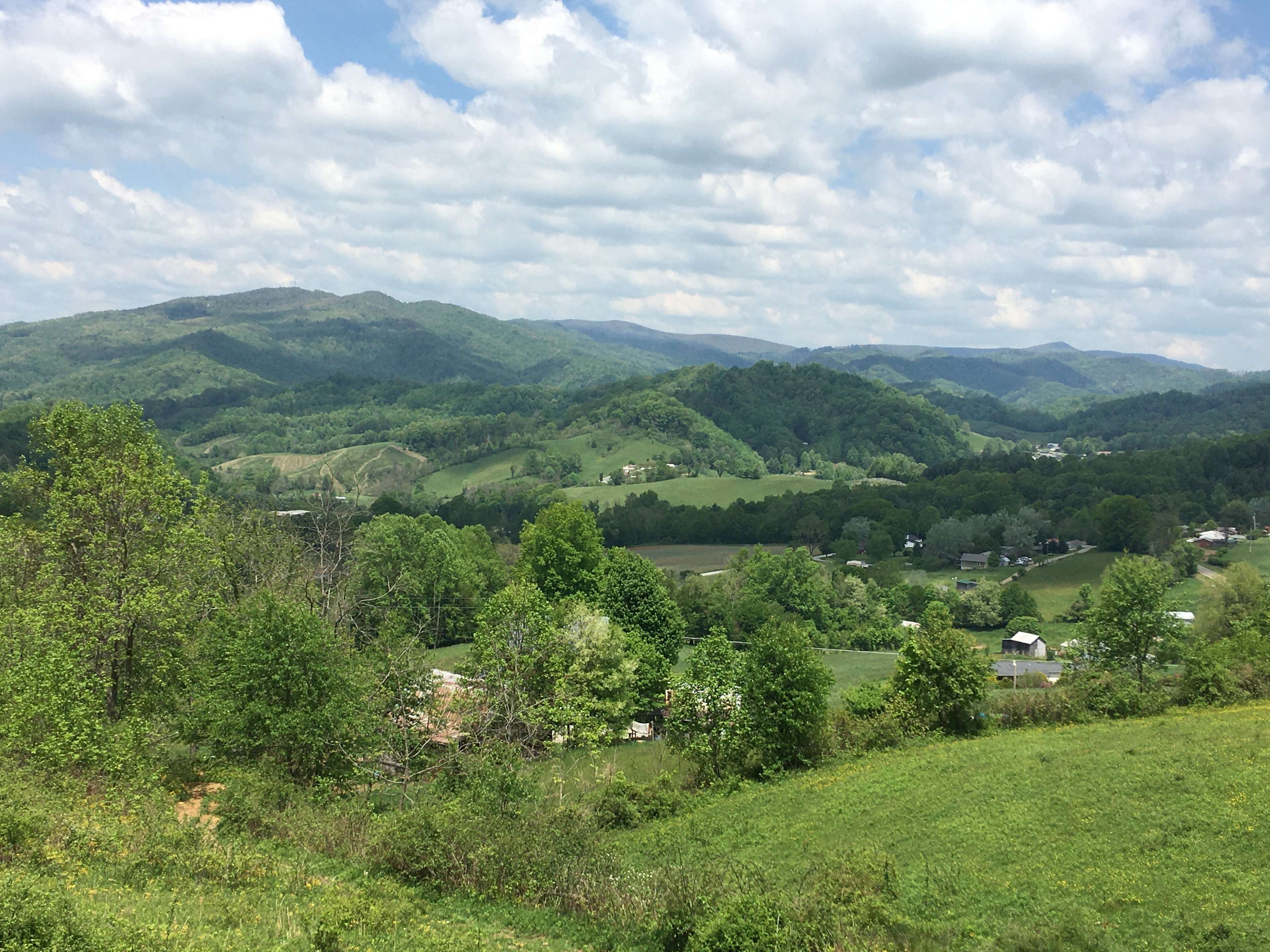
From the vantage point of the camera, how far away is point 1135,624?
4653 centimetres

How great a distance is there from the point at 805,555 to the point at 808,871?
72159 mm

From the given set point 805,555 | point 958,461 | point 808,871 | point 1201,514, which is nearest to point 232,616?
point 808,871

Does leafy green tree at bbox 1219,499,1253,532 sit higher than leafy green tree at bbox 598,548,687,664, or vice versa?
leafy green tree at bbox 598,548,687,664

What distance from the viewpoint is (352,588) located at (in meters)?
45.3

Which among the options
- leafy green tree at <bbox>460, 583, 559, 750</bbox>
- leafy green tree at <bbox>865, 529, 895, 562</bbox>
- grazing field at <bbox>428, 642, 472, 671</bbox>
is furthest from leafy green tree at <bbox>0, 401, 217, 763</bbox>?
leafy green tree at <bbox>865, 529, 895, 562</bbox>

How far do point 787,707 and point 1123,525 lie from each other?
106378 mm

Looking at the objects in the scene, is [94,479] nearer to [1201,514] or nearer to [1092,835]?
[1092,835]

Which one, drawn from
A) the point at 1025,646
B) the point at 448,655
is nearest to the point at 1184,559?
the point at 1025,646

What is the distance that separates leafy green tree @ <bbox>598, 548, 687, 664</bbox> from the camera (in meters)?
54.1

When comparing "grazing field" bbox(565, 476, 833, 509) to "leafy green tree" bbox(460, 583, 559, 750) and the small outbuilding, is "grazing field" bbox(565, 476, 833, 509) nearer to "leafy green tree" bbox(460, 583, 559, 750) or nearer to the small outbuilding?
the small outbuilding

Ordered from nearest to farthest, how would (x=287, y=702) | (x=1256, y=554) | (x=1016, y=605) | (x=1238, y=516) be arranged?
(x=287, y=702)
(x=1016, y=605)
(x=1256, y=554)
(x=1238, y=516)

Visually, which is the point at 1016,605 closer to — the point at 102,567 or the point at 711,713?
the point at 711,713

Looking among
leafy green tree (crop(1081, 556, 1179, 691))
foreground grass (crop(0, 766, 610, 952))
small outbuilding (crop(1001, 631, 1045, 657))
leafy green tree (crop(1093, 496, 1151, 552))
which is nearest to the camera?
foreground grass (crop(0, 766, 610, 952))

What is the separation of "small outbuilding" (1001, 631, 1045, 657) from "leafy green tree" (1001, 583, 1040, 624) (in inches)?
336
